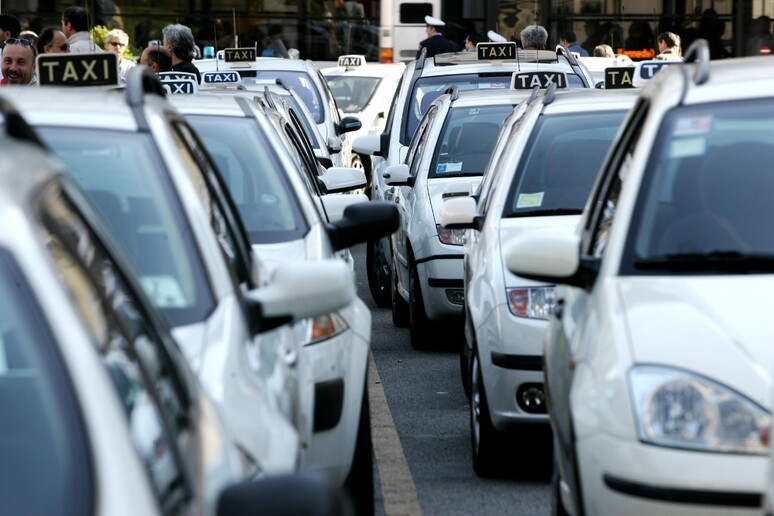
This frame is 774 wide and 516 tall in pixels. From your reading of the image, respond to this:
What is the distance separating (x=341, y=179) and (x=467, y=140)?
2.54 m

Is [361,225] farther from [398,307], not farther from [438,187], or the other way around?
[398,307]

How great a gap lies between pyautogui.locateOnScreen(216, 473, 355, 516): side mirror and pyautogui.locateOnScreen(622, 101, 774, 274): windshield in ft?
7.81

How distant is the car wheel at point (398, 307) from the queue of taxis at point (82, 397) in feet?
29.1

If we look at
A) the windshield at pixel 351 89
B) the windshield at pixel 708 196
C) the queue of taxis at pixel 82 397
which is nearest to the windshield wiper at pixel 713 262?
the windshield at pixel 708 196

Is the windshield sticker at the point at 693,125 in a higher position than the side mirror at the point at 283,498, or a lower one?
higher

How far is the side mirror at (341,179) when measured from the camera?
366 inches

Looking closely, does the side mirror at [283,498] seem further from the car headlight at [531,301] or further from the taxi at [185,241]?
the car headlight at [531,301]

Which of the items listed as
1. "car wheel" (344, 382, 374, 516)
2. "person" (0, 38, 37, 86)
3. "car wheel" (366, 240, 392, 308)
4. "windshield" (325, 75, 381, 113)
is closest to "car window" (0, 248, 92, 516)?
"car wheel" (344, 382, 374, 516)

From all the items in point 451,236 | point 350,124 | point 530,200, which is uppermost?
point 530,200

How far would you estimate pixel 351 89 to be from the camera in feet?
84.9

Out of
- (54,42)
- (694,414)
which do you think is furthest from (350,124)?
(694,414)

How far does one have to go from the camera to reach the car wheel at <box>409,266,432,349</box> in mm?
10719

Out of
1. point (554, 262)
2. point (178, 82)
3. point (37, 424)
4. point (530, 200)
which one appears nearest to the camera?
point (37, 424)

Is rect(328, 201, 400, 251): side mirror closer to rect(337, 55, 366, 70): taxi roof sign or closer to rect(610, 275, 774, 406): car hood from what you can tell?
rect(610, 275, 774, 406): car hood
